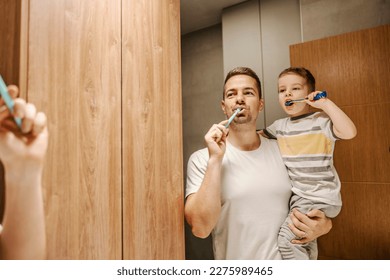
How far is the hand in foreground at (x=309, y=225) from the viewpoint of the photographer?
1.06 metres

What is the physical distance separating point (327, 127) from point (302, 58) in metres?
0.27

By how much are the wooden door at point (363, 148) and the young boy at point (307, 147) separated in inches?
1.4

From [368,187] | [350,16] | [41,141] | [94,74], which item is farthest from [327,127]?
[41,141]

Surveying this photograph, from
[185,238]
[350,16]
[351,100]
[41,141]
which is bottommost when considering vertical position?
[185,238]

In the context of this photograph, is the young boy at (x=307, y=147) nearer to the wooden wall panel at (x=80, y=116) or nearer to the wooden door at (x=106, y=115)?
the wooden door at (x=106, y=115)

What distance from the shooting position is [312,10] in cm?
110

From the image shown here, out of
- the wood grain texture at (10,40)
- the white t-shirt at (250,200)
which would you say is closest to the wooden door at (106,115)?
the wood grain texture at (10,40)

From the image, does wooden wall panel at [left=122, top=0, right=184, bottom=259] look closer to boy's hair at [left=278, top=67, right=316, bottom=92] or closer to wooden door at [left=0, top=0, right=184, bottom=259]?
wooden door at [left=0, top=0, right=184, bottom=259]

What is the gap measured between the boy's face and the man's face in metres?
0.09

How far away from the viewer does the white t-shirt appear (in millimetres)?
1076

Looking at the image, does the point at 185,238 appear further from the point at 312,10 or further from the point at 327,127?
the point at 312,10

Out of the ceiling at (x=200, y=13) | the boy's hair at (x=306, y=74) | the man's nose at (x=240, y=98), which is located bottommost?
the man's nose at (x=240, y=98)

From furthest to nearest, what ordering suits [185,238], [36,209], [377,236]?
[185,238], [377,236], [36,209]

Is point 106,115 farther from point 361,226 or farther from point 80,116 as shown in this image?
point 361,226
